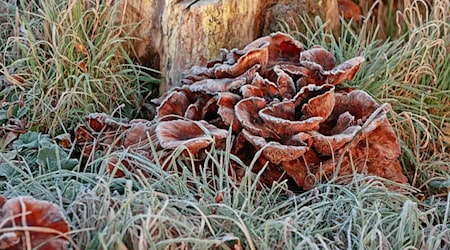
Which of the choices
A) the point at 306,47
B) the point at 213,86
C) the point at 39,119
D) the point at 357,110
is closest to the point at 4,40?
the point at 39,119

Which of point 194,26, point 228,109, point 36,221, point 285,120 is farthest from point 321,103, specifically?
point 36,221

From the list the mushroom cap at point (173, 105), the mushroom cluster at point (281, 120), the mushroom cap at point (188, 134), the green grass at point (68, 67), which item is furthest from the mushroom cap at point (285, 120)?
the green grass at point (68, 67)

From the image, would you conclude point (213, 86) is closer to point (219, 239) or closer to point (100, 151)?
point (100, 151)

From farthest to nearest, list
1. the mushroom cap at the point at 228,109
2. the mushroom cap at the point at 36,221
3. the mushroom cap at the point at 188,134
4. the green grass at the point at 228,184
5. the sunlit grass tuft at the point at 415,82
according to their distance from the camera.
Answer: the sunlit grass tuft at the point at 415,82
the mushroom cap at the point at 228,109
the mushroom cap at the point at 188,134
the green grass at the point at 228,184
the mushroom cap at the point at 36,221

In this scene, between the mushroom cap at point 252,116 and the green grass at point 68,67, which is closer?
the mushroom cap at point 252,116

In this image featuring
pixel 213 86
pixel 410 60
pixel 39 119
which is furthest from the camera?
pixel 410 60

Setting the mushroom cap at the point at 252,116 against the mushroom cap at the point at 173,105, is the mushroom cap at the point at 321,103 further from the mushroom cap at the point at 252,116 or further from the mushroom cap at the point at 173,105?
the mushroom cap at the point at 173,105
